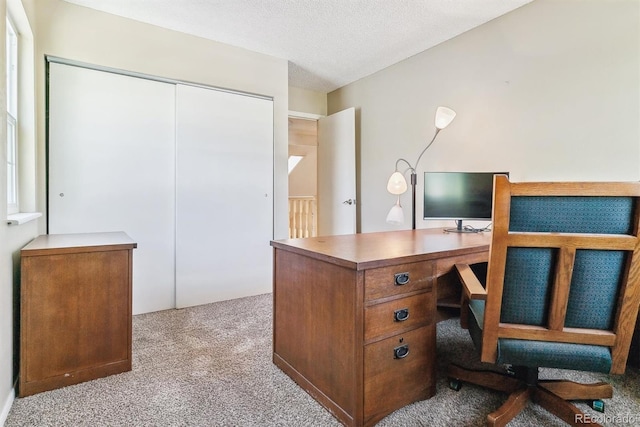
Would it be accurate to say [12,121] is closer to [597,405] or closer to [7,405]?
[7,405]

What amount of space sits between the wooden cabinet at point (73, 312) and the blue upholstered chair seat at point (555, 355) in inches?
71.6

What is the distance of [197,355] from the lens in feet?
6.60

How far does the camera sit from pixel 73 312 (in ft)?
5.51

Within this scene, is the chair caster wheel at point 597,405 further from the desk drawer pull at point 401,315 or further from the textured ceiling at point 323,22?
A: the textured ceiling at point 323,22

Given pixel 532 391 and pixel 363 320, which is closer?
pixel 363 320

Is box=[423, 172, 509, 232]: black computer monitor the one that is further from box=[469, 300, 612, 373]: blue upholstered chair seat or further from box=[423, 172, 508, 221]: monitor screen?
box=[469, 300, 612, 373]: blue upholstered chair seat

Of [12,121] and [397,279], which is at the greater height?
[12,121]

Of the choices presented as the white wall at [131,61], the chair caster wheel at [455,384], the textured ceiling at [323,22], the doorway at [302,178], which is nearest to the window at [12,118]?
the white wall at [131,61]

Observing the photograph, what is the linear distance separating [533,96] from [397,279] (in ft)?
6.52

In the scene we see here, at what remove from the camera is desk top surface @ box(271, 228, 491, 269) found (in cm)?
138

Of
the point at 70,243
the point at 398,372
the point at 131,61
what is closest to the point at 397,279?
the point at 398,372

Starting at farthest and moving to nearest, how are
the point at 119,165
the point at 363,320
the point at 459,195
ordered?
the point at 119,165 < the point at 459,195 < the point at 363,320

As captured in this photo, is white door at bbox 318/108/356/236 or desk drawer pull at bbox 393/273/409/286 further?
white door at bbox 318/108/356/236

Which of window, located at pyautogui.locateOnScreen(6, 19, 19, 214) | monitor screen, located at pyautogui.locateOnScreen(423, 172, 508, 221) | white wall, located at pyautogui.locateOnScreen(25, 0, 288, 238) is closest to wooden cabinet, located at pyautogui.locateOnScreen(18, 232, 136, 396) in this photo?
window, located at pyautogui.locateOnScreen(6, 19, 19, 214)
